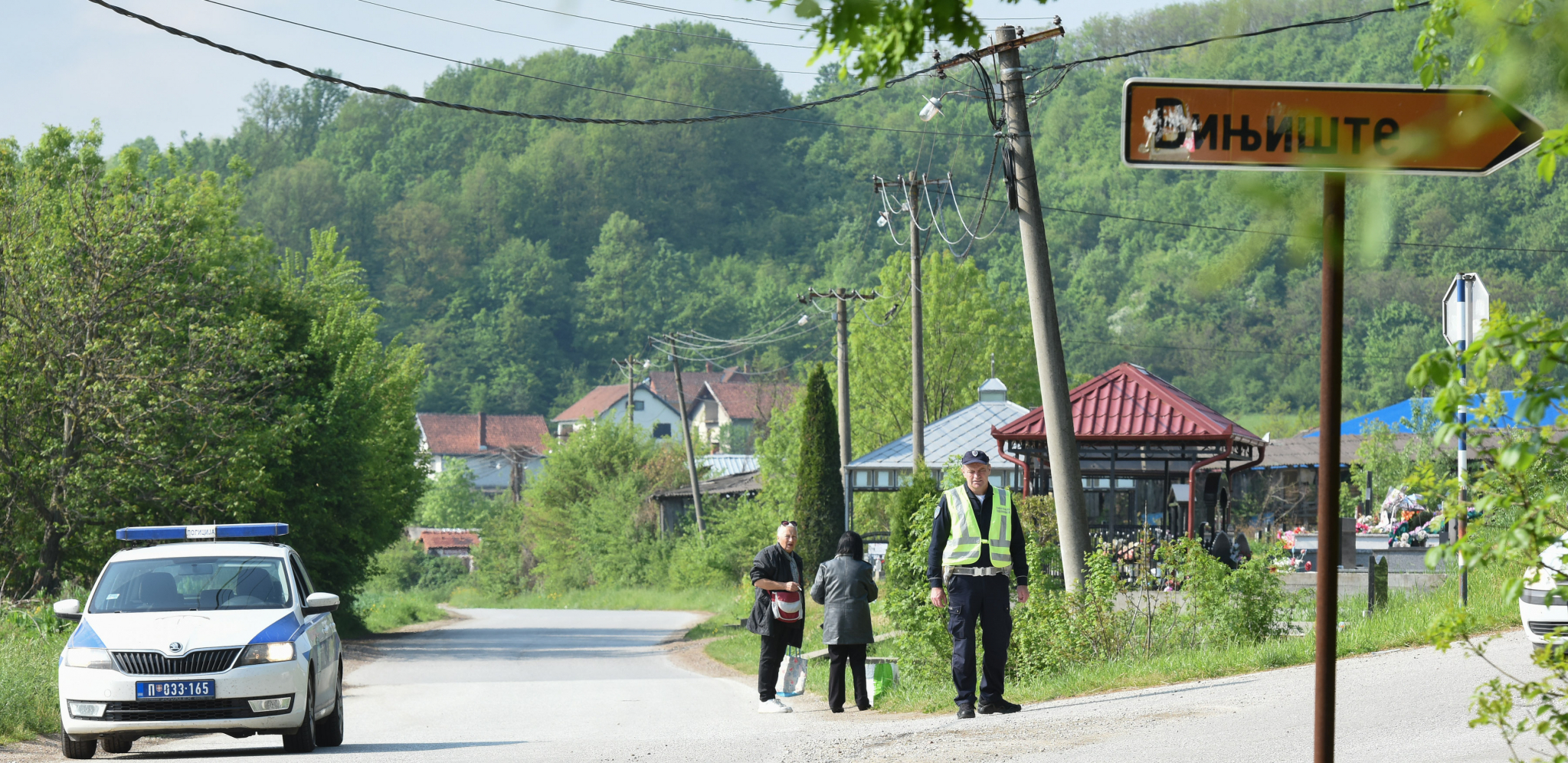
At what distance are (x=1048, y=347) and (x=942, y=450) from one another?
65.4ft

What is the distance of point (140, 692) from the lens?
1061 centimetres

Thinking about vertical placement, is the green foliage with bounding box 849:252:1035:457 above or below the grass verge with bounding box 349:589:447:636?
above

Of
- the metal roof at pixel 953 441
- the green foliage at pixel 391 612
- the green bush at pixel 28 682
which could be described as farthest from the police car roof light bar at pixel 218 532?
the green foliage at pixel 391 612

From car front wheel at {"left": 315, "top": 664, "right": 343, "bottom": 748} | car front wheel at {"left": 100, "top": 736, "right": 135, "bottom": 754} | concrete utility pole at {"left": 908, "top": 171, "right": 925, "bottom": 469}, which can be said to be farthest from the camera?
concrete utility pole at {"left": 908, "top": 171, "right": 925, "bottom": 469}

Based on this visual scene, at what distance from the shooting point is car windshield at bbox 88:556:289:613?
1156 cm

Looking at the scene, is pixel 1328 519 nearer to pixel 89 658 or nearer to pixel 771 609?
pixel 89 658

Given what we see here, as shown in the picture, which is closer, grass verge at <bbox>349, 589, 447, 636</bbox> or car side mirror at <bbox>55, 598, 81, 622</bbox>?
car side mirror at <bbox>55, 598, 81, 622</bbox>

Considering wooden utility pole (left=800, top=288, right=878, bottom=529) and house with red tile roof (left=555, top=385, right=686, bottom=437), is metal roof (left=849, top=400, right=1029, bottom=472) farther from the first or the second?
house with red tile roof (left=555, top=385, right=686, bottom=437)

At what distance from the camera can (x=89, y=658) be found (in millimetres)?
10695

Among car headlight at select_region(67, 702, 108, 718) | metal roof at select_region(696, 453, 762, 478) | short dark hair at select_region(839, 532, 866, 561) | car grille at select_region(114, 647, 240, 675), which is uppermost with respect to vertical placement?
short dark hair at select_region(839, 532, 866, 561)

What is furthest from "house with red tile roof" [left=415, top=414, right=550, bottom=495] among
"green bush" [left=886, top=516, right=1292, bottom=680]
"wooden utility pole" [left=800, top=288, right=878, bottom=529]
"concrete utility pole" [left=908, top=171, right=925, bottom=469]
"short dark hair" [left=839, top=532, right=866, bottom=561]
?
"green bush" [left=886, top=516, right=1292, bottom=680]

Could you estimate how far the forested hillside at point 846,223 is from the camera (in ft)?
9.46

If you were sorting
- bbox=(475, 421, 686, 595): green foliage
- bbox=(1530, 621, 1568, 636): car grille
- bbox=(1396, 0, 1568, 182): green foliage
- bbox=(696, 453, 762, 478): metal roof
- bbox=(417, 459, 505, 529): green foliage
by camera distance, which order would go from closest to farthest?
bbox=(1396, 0, 1568, 182): green foliage
bbox=(1530, 621, 1568, 636): car grille
bbox=(475, 421, 686, 595): green foliage
bbox=(696, 453, 762, 478): metal roof
bbox=(417, 459, 505, 529): green foliage

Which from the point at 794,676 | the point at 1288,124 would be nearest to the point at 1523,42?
the point at 1288,124
